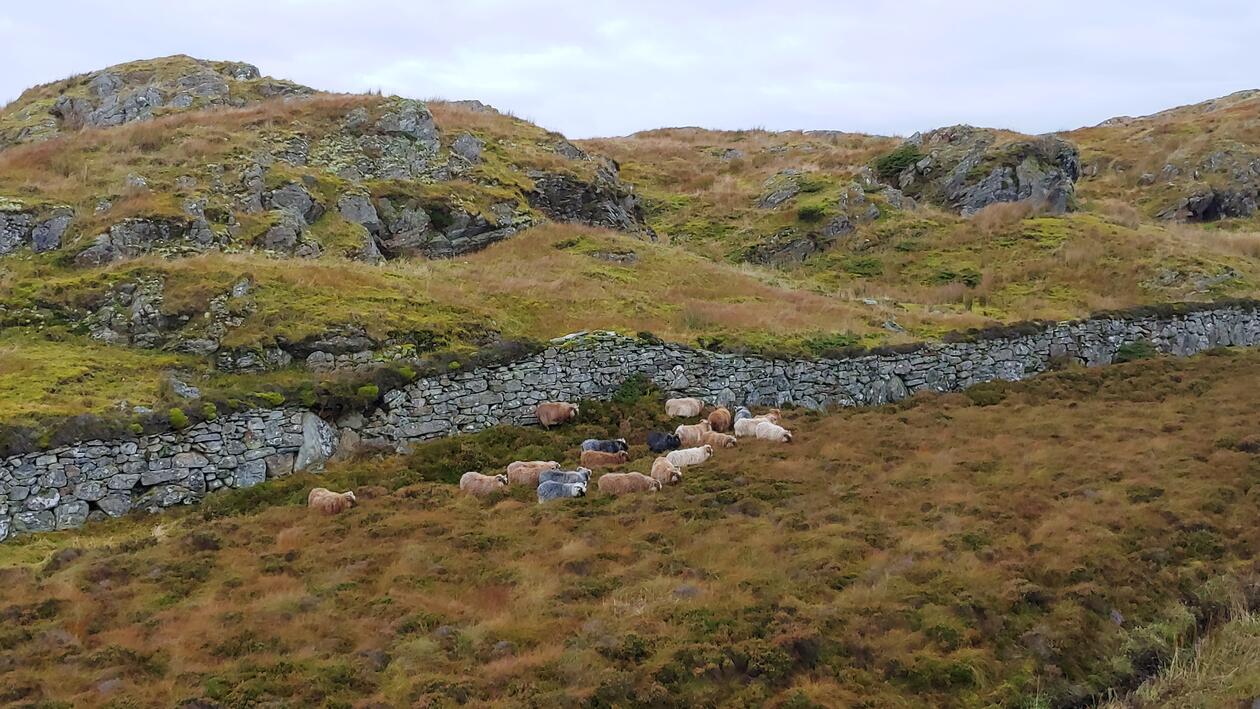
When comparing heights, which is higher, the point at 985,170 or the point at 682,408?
the point at 985,170

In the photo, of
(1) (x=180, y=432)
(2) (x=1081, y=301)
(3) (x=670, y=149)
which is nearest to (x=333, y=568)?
(1) (x=180, y=432)

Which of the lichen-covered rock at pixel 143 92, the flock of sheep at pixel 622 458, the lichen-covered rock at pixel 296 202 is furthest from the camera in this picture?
the lichen-covered rock at pixel 143 92

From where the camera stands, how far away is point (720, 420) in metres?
20.9

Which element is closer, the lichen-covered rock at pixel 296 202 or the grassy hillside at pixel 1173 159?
the lichen-covered rock at pixel 296 202

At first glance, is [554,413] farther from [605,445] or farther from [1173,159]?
[1173,159]

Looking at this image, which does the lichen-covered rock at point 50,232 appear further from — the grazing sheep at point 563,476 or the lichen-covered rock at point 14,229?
the grazing sheep at point 563,476

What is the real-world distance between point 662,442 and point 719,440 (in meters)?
1.33

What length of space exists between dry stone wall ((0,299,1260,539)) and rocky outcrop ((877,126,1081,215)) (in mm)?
17777

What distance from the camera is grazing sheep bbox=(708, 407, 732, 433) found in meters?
20.8

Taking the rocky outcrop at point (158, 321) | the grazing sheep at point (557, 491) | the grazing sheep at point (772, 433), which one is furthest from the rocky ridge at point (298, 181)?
the grazing sheep at point (772, 433)

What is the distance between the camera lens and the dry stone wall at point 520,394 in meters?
15.9

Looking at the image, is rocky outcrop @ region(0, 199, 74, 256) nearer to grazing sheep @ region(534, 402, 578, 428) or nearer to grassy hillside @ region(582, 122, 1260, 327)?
grazing sheep @ region(534, 402, 578, 428)

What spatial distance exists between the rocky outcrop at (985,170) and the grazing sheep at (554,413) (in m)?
32.3

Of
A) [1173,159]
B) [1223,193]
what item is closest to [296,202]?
[1223,193]
